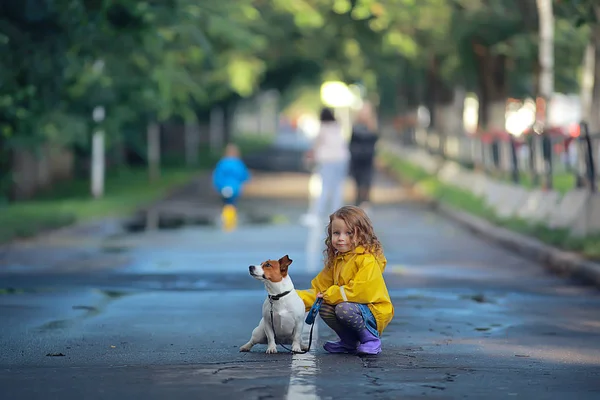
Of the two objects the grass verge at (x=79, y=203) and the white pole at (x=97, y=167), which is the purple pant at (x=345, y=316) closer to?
the grass verge at (x=79, y=203)

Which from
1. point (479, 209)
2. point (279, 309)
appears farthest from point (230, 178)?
point (279, 309)

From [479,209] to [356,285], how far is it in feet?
60.3

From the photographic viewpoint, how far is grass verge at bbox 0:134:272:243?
24514 millimetres

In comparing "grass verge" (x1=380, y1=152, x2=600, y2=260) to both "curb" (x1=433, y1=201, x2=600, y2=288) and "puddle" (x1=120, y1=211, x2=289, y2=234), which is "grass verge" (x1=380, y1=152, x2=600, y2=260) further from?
"puddle" (x1=120, y1=211, x2=289, y2=234)

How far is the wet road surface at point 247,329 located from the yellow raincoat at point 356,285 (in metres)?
0.37

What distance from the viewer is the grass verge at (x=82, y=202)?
24514mm

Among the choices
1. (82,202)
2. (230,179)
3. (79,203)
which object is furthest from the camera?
(82,202)

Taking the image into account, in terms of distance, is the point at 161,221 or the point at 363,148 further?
the point at 363,148

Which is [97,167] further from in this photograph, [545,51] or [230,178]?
[545,51]

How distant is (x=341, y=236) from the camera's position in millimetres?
9891

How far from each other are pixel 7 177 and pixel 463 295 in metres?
17.8

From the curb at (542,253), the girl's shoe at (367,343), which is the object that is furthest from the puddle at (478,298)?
the girl's shoe at (367,343)

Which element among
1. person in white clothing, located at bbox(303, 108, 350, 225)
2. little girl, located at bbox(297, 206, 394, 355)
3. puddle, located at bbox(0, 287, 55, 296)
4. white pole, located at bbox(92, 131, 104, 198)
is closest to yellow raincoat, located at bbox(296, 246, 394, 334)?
little girl, located at bbox(297, 206, 394, 355)

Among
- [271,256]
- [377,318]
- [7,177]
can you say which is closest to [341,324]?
[377,318]
